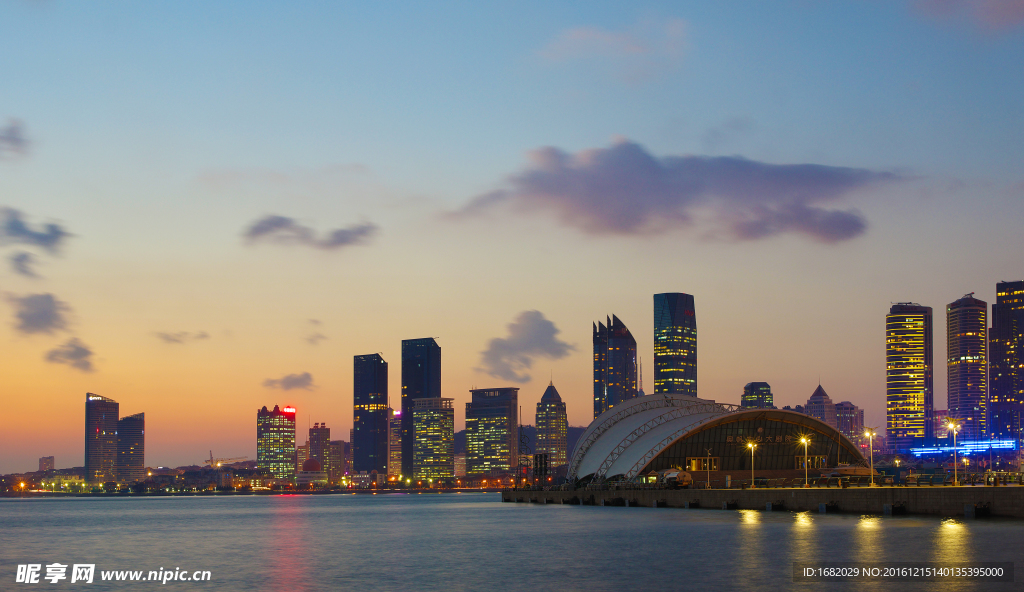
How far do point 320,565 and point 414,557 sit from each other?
7659 millimetres

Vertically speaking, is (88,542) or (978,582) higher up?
(978,582)

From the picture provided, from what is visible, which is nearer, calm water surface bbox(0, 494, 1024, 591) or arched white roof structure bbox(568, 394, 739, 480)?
calm water surface bbox(0, 494, 1024, 591)

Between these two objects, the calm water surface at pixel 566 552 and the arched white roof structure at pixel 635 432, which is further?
the arched white roof structure at pixel 635 432

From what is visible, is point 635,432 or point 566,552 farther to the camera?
point 635,432

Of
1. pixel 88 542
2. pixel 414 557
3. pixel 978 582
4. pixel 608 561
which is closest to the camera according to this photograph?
pixel 978 582

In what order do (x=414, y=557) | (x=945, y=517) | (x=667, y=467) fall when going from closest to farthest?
(x=414, y=557), (x=945, y=517), (x=667, y=467)

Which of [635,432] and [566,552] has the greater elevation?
[635,432]

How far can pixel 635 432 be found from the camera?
6186 inches

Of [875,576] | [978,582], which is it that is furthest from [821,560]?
[978,582]

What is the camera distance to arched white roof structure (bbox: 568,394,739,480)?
14662cm

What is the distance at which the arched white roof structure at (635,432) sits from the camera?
147 meters

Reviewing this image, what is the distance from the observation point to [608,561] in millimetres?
62906

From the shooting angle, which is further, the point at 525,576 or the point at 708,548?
the point at 708,548

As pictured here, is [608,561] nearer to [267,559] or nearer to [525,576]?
[525,576]
